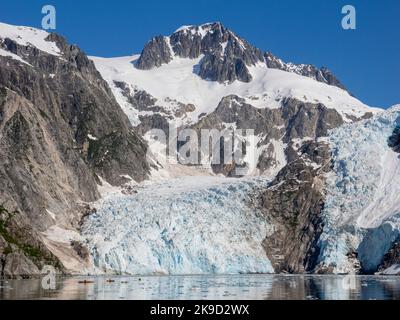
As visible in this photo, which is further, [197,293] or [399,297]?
[197,293]

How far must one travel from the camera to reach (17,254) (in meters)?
166

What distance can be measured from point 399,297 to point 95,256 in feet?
371
